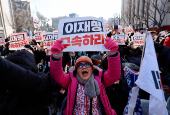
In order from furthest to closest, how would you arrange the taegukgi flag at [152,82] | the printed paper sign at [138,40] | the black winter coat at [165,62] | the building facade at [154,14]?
the building facade at [154,14]
the printed paper sign at [138,40]
the black winter coat at [165,62]
the taegukgi flag at [152,82]

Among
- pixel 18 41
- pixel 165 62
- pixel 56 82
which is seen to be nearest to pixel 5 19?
pixel 18 41

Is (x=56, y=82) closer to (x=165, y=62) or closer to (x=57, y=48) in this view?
(x=57, y=48)

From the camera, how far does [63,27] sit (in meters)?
1.86

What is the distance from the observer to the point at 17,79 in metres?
1.11

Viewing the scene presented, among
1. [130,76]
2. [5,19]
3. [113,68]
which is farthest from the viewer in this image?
[5,19]

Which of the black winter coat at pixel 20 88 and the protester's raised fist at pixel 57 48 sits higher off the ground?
the protester's raised fist at pixel 57 48

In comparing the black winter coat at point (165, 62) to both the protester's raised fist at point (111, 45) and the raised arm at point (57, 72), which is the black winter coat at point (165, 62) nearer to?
the protester's raised fist at point (111, 45)

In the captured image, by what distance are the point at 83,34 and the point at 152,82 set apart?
3.75 ft

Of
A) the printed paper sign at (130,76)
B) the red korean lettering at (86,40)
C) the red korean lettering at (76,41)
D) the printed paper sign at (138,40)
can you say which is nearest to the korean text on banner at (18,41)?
the red korean lettering at (76,41)

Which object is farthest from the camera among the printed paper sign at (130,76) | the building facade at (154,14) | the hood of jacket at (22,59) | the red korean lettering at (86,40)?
the building facade at (154,14)

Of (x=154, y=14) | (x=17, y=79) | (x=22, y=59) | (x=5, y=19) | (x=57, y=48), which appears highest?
(x=5, y=19)

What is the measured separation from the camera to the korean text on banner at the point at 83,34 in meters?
1.73

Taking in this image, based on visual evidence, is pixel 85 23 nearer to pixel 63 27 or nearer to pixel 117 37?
pixel 63 27

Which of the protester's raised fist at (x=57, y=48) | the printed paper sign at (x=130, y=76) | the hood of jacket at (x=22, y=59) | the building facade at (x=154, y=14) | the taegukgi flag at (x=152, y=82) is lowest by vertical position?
the printed paper sign at (x=130, y=76)
